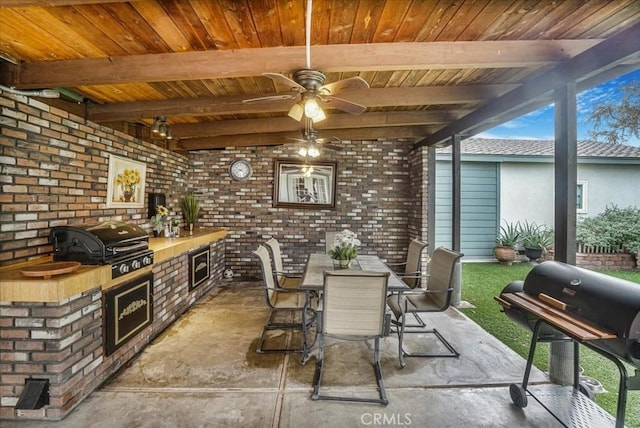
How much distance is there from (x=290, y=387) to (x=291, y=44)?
2757 mm

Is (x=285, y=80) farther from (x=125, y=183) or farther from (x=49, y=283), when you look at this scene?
(x=125, y=183)

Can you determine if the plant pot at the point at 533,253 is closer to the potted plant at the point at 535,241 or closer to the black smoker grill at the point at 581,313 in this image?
the potted plant at the point at 535,241

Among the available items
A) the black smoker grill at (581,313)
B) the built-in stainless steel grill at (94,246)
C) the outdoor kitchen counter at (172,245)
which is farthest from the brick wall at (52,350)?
the black smoker grill at (581,313)

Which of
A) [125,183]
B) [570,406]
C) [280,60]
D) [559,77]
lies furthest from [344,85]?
[125,183]

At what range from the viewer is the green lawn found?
2386 millimetres

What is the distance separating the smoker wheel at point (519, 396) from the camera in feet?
7.26

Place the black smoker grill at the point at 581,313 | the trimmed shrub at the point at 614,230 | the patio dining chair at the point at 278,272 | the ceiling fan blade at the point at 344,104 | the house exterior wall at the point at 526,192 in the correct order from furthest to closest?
the house exterior wall at the point at 526,192, the trimmed shrub at the point at 614,230, the patio dining chair at the point at 278,272, the ceiling fan blade at the point at 344,104, the black smoker grill at the point at 581,313

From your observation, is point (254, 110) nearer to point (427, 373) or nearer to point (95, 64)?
point (95, 64)

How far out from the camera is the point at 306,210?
5910 millimetres

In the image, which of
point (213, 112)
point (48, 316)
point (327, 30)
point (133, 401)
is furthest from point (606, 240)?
point (48, 316)

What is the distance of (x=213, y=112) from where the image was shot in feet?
11.3

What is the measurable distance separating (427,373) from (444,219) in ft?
19.1

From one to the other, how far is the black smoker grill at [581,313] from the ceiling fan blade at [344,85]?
6.40 ft

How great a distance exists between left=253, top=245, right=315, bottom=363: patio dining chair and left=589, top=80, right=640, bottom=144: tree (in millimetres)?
5658
